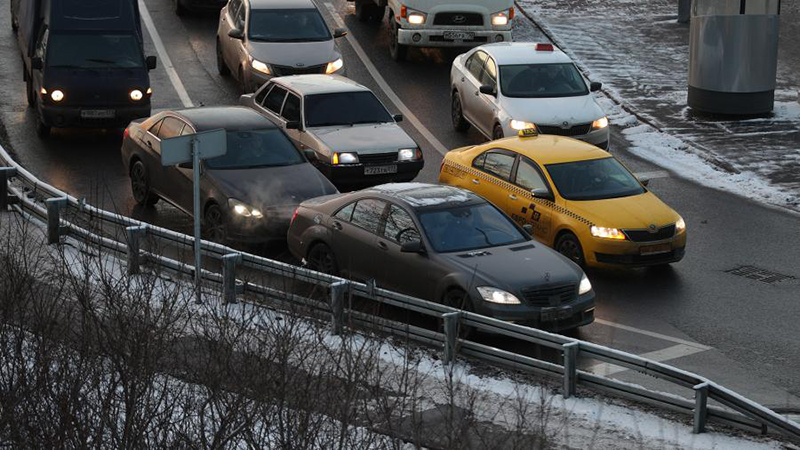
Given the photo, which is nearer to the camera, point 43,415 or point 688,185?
point 43,415

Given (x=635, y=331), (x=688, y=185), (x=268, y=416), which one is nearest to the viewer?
(x=268, y=416)

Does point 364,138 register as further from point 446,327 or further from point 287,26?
point 446,327

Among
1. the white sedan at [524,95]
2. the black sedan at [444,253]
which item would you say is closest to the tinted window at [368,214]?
the black sedan at [444,253]

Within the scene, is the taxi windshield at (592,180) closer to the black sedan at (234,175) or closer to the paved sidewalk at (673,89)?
the black sedan at (234,175)

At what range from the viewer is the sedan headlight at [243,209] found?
62.4ft

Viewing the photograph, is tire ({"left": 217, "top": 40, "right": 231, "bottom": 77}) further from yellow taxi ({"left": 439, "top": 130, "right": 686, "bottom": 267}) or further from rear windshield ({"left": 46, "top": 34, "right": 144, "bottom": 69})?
yellow taxi ({"left": 439, "top": 130, "right": 686, "bottom": 267})

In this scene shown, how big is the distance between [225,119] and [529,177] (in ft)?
14.4

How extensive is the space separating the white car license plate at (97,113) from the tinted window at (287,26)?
3895 millimetres

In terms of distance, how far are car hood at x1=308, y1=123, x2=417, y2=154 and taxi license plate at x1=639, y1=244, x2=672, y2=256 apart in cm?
479

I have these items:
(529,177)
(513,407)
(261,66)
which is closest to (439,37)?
(261,66)

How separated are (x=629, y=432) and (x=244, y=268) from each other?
206 inches

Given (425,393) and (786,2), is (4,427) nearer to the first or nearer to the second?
(425,393)

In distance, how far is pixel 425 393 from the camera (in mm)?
14156

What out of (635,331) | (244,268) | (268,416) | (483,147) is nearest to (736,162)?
(483,147)
